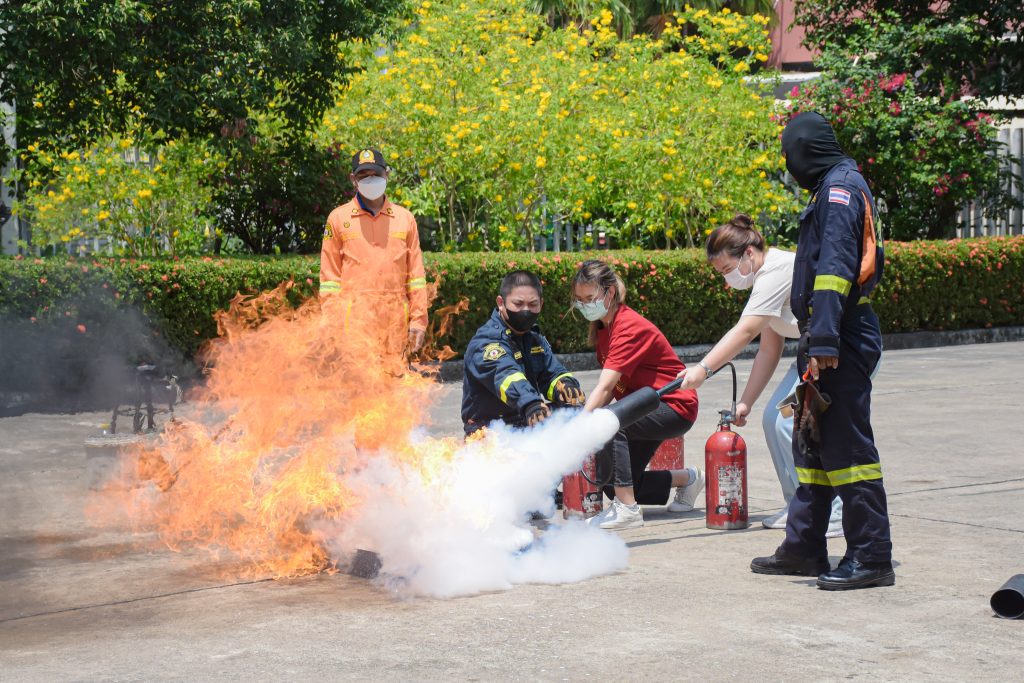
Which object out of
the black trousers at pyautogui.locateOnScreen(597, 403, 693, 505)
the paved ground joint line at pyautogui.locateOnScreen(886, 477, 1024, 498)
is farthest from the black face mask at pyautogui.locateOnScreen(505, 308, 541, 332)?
the paved ground joint line at pyautogui.locateOnScreen(886, 477, 1024, 498)

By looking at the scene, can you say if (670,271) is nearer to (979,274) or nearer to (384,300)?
(979,274)

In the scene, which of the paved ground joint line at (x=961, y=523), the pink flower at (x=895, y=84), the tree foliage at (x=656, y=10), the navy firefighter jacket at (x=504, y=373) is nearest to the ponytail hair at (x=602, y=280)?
the navy firefighter jacket at (x=504, y=373)

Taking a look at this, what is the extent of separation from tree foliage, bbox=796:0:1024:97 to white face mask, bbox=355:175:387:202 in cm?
1398

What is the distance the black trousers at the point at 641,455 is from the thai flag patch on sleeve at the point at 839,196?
1.71 metres

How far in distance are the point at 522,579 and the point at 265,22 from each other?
9.18 meters

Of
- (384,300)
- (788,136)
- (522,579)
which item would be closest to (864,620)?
(522,579)

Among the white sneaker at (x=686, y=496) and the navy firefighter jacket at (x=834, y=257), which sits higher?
the navy firefighter jacket at (x=834, y=257)

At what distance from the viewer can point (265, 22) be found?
13664mm

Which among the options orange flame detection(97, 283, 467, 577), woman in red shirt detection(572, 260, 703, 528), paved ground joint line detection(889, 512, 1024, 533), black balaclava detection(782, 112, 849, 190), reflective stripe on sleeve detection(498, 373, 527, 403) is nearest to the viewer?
black balaclava detection(782, 112, 849, 190)

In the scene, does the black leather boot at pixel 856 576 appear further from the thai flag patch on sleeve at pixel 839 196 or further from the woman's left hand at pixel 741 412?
the thai flag patch on sleeve at pixel 839 196

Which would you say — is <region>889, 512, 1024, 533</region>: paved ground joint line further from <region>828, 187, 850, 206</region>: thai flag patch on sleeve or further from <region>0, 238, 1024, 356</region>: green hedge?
<region>0, 238, 1024, 356</region>: green hedge

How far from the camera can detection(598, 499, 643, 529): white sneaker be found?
273 inches

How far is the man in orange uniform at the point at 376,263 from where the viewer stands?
26.5 feet

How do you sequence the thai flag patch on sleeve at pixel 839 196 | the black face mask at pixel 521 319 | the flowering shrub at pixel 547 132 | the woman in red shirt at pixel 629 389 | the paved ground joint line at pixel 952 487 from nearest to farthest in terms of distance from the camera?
1. the thai flag patch on sleeve at pixel 839 196
2. the woman in red shirt at pixel 629 389
3. the black face mask at pixel 521 319
4. the paved ground joint line at pixel 952 487
5. the flowering shrub at pixel 547 132
